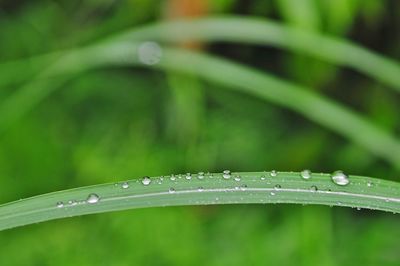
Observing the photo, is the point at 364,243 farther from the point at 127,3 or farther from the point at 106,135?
the point at 127,3

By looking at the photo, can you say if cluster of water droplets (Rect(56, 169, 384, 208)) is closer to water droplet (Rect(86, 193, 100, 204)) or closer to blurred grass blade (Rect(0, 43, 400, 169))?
water droplet (Rect(86, 193, 100, 204))

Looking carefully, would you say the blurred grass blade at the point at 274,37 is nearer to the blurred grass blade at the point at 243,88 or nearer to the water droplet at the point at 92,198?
the blurred grass blade at the point at 243,88

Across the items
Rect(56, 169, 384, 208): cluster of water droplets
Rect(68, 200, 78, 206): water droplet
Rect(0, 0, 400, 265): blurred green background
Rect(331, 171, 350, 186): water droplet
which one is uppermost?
Rect(0, 0, 400, 265): blurred green background

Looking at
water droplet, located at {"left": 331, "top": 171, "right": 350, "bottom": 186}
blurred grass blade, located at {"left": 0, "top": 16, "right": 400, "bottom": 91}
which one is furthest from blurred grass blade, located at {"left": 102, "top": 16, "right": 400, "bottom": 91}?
water droplet, located at {"left": 331, "top": 171, "right": 350, "bottom": 186}

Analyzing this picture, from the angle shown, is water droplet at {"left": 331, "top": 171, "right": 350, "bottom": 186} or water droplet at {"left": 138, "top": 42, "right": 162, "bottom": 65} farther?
water droplet at {"left": 138, "top": 42, "right": 162, "bottom": 65}

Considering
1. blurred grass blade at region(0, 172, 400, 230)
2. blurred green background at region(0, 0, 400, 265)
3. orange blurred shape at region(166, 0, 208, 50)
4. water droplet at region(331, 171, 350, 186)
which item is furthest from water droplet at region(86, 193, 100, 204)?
orange blurred shape at region(166, 0, 208, 50)

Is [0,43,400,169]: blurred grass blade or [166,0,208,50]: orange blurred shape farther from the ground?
[166,0,208,50]: orange blurred shape

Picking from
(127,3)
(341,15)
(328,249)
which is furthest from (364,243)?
(127,3)
